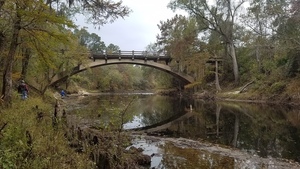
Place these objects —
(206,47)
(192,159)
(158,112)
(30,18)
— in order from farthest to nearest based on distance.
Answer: (206,47) < (158,112) < (30,18) < (192,159)

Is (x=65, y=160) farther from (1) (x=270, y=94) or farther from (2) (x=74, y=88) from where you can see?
(2) (x=74, y=88)

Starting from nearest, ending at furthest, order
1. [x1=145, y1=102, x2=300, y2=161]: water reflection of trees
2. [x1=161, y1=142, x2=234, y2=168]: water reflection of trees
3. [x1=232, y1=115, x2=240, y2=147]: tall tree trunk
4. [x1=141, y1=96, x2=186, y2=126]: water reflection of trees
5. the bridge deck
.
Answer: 1. [x1=161, y1=142, x2=234, y2=168]: water reflection of trees
2. [x1=145, y1=102, x2=300, y2=161]: water reflection of trees
3. [x1=232, y1=115, x2=240, y2=147]: tall tree trunk
4. [x1=141, y1=96, x2=186, y2=126]: water reflection of trees
5. the bridge deck

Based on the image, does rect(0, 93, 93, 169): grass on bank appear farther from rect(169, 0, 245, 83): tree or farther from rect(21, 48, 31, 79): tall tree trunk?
rect(169, 0, 245, 83): tree

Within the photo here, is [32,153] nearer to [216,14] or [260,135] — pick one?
[260,135]

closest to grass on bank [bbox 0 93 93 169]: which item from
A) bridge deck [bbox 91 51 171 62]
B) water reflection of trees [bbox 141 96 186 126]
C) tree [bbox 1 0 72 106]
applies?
tree [bbox 1 0 72 106]

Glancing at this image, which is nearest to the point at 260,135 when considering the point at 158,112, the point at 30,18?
the point at 30,18

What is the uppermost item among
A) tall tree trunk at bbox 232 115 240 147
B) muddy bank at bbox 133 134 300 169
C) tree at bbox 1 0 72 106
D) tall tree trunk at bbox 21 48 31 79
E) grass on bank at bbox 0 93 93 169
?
tree at bbox 1 0 72 106

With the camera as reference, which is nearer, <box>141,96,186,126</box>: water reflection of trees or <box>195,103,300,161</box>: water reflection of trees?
<box>195,103,300,161</box>: water reflection of trees

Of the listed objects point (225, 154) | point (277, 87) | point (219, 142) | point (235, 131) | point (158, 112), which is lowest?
point (158, 112)

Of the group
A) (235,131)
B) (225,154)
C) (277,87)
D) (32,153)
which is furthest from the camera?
(277,87)

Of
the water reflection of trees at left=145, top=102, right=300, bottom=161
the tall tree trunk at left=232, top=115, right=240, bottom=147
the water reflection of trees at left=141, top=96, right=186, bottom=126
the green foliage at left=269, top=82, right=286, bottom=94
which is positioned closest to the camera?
the water reflection of trees at left=145, top=102, right=300, bottom=161

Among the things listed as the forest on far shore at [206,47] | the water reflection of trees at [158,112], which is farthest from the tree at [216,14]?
the water reflection of trees at [158,112]

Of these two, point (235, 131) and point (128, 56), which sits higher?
point (128, 56)

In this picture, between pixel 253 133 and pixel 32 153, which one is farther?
pixel 253 133
